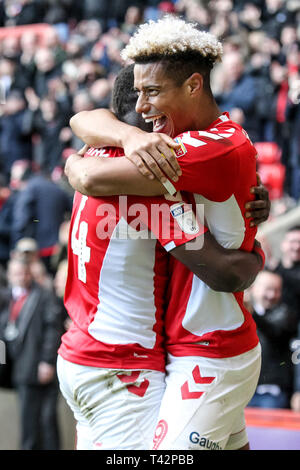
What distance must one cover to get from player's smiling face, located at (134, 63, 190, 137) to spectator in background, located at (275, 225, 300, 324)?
10.9 ft

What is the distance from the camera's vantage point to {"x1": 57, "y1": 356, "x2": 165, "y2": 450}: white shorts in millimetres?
2857

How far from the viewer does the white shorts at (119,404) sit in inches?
112

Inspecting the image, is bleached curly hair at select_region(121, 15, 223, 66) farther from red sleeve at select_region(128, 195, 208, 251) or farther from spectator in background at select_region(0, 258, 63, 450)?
spectator in background at select_region(0, 258, 63, 450)

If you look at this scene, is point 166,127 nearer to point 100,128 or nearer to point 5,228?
point 100,128

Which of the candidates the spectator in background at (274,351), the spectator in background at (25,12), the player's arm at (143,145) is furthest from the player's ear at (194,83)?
the spectator in background at (25,12)

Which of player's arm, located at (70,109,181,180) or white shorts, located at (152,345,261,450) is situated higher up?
player's arm, located at (70,109,181,180)

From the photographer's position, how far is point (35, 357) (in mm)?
6324

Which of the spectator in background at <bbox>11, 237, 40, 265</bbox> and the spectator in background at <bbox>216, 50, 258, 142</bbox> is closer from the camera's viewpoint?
the spectator in background at <bbox>11, 237, 40, 265</bbox>

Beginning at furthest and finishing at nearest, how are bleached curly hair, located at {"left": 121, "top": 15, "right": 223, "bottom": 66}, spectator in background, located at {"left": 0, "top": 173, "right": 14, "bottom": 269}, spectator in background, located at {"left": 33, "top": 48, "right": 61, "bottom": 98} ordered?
1. spectator in background, located at {"left": 33, "top": 48, "right": 61, "bottom": 98}
2. spectator in background, located at {"left": 0, "top": 173, "right": 14, "bottom": 269}
3. bleached curly hair, located at {"left": 121, "top": 15, "right": 223, "bottom": 66}

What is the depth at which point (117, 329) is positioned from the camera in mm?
2920

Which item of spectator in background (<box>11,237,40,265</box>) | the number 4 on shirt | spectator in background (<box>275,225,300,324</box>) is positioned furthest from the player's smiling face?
spectator in background (<box>11,237,40,265</box>)

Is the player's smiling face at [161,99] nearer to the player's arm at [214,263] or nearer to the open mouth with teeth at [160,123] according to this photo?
the open mouth with teeth at [160,123]

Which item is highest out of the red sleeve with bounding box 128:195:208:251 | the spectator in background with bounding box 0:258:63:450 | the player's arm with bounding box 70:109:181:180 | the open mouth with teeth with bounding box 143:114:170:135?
the open mouth with teeth with bounding box 143:114:170:135
